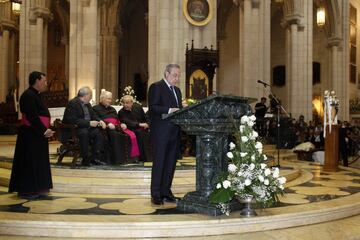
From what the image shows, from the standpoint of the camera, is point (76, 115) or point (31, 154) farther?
point (76, 115)

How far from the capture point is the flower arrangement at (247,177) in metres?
4.25

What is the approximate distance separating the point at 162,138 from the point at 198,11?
34.7ft

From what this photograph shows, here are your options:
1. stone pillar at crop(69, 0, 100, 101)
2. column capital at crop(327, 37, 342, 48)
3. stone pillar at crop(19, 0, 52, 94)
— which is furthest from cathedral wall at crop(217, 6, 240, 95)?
stone pillar at crop(69, 0, 100, 101)

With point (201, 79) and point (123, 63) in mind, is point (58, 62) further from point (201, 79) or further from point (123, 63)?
point (201, 79)

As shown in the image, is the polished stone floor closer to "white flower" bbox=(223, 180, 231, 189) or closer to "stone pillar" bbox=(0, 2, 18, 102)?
"white flower" bbox=(223, 180, 231, 189)

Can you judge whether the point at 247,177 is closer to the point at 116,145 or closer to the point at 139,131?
the point at 116,145

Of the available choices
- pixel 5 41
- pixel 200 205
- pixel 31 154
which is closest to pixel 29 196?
pixel 31 154

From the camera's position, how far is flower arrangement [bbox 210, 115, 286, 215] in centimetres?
425

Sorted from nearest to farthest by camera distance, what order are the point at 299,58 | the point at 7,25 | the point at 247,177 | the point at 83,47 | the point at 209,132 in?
the point at 247,177, the point at 209,132, the point at 83,47, the point at 299,58, the point at 7,25

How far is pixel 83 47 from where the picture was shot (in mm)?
14898

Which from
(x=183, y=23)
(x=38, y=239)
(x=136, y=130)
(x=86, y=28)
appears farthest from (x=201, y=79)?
(x=38, y=239)

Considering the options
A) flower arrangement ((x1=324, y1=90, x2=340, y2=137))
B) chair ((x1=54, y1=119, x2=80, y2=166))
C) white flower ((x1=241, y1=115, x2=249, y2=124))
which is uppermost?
flower arrangement ((x1=324, y1=90, x2=340, y2=137))

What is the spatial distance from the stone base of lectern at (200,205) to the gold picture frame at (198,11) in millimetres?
10667

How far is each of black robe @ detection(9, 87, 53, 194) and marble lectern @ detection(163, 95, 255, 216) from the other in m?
1.76
